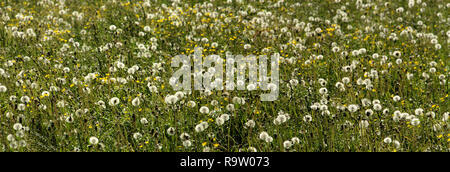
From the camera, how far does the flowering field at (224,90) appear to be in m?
4.12

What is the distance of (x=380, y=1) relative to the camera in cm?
941

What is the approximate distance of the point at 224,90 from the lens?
488 cm

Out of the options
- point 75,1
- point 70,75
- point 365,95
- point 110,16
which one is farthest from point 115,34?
point 365,95

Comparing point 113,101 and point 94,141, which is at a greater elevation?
point 113,101

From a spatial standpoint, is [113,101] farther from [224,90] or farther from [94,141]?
[224,90]


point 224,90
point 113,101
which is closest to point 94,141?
point 113,101

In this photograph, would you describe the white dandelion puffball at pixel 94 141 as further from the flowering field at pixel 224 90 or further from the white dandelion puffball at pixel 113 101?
the white dandelion puffball at pixel 113 101

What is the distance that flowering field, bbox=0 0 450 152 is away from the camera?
4125mm

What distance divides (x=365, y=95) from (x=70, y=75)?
373cm

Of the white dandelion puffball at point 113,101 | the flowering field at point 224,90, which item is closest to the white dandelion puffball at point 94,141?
the flowering field at point 224,90

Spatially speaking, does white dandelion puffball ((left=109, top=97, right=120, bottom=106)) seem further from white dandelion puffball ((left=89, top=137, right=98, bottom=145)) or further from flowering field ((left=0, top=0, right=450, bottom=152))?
white dandelion puffball ((left=89, top=137, right=98, bottom=145))

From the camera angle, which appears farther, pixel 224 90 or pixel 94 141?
pixel 224 90

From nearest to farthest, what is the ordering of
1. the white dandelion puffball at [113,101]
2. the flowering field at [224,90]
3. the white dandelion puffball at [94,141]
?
1. the white dandelion puffball at [94,141]
2. the flowering field at [224,90]
3. the white dandelion puffball at [113,101]

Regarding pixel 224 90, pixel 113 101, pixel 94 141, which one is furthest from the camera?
pixel 224 90
